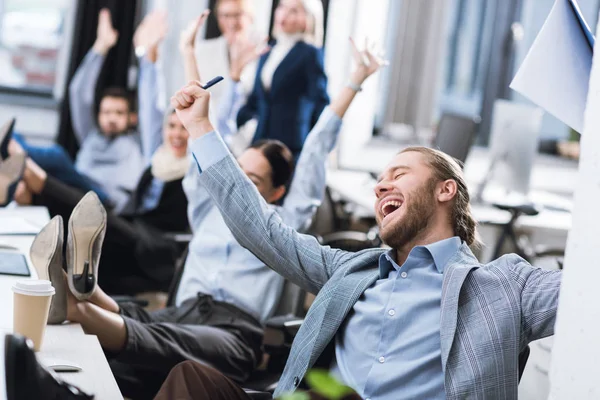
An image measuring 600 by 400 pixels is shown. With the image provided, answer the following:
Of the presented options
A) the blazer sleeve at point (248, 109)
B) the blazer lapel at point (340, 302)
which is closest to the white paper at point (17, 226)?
the blazer lapel at point (340, 302)

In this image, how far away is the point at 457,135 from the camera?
193 inches

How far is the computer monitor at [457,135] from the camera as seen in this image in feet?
15.7

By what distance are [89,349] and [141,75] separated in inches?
133

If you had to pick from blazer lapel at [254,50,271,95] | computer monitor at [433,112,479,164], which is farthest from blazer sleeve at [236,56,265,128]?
computer monitor at [433,112,479,164]

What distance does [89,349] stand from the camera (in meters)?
1.87

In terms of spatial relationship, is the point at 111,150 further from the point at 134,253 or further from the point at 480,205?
the point at 480,205

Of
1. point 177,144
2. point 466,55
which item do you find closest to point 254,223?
point 177,144

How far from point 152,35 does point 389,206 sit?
3.39 m

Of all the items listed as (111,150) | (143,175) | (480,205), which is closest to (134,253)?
(143,175)

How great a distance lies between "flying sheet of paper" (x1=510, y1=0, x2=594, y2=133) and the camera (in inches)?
71.7

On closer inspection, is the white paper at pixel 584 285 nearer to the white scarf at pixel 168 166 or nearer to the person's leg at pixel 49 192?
the person's leg at pixel 49 192

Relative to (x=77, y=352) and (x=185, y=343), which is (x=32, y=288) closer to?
(x=77, y=352)

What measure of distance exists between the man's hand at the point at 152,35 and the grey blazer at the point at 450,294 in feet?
9.85

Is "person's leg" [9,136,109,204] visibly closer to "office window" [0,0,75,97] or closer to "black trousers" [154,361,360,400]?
Result: "office window" [0,0,75,97]
